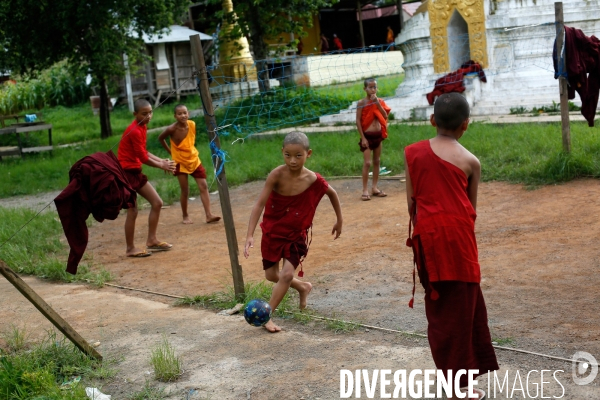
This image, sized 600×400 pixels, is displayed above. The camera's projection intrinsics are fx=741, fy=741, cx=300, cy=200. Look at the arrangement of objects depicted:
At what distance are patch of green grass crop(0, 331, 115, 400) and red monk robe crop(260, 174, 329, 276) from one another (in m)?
1.41

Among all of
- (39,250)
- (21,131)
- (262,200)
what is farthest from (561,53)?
(21,131)

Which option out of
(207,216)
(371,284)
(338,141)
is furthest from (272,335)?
(338,141)

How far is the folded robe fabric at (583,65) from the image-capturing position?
897 cm

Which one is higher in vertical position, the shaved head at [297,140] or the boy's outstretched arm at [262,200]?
the shaved head at [297,140]

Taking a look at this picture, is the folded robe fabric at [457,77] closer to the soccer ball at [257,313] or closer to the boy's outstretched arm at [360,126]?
the boy's outstretched arm at [360,126]

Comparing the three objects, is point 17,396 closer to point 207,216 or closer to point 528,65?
point 207,216

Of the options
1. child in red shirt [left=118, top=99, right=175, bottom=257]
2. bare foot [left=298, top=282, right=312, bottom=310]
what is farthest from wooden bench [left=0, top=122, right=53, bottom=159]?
bare foot [left=298, top=282, right=312, bottom=310]

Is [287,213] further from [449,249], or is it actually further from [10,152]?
[10,152]

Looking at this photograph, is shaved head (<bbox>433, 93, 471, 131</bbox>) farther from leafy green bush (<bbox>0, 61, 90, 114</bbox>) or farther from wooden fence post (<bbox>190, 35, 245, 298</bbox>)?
leafy green bush (<bbox>0, 61, 90, 114</bbox>)

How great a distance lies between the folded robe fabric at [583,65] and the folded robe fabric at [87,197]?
18.1 feet

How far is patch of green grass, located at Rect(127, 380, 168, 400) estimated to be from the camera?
13.9 feet

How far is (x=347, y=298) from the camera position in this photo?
5891 mm

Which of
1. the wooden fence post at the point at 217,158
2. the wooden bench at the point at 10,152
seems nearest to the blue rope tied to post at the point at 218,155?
the wooden fence post at the point at 217,158

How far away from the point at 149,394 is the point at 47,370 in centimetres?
71
